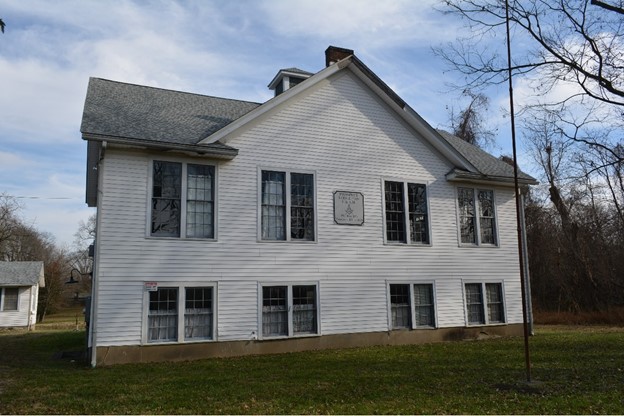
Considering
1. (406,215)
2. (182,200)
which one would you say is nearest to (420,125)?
(406,215)

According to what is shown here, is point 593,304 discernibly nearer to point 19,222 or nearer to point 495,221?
point 495,221

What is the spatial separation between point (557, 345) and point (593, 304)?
2025cm

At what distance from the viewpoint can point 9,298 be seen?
3444 cm

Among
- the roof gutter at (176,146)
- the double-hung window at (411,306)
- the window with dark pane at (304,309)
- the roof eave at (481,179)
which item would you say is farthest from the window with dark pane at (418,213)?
the roof gutter at (176,146)

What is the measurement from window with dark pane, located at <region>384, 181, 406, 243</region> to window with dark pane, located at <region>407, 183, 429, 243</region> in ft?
1.16

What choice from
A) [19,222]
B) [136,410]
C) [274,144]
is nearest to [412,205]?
[274,144]

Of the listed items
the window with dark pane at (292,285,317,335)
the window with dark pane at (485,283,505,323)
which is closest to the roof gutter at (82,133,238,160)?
the window with dark pane at (292,285,317,335)

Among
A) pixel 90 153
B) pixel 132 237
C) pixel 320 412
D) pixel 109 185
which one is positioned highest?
pixel 90 153

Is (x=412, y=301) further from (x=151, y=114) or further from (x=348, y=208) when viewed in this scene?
(x=151, y=114)

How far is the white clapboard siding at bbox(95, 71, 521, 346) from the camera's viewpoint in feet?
42.7

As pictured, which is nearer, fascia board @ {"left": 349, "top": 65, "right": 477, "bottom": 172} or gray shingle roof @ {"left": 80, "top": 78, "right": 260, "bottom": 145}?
gray shingle roof @ {"left": 80, "top": 78, "right": 260, "bottom": 145}

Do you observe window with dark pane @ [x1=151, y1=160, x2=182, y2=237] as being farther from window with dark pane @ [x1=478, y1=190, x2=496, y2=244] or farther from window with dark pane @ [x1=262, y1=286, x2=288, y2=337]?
window with dark pane @ [x1=478, y1=190, x2=496, y2=244]

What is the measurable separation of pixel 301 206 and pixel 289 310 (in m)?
3.15

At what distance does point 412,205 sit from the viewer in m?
17.3
